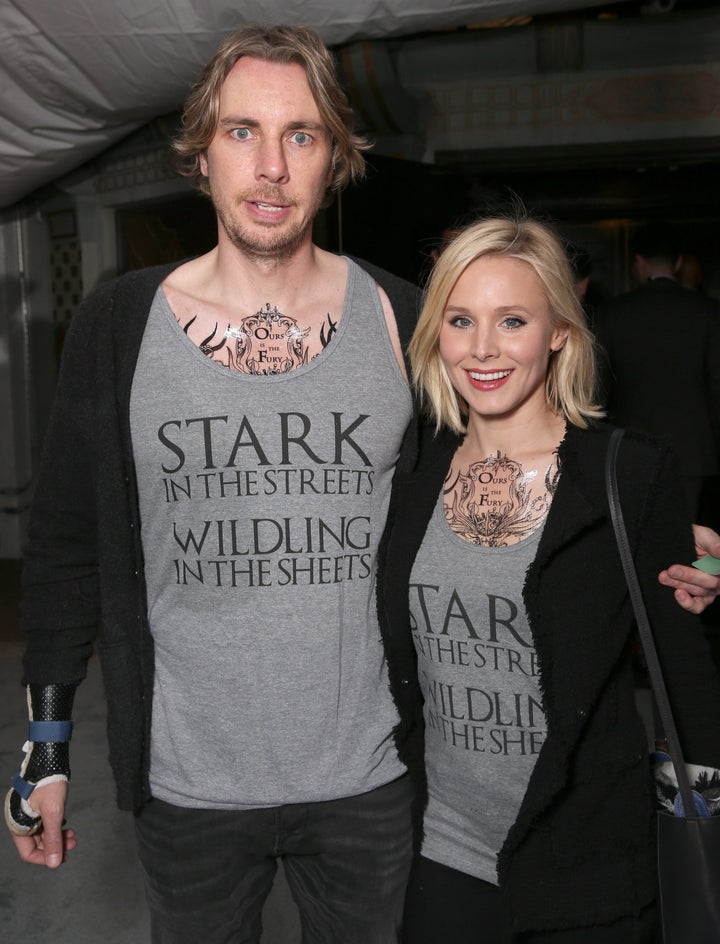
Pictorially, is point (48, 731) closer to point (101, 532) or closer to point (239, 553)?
point (101, 532)

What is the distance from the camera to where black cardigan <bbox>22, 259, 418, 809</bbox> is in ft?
5.19

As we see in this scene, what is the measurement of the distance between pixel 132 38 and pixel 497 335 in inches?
106

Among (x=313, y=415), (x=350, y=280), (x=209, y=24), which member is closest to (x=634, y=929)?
(x=313, y=415)

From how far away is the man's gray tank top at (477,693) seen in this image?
155cm

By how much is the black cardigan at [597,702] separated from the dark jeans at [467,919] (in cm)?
3

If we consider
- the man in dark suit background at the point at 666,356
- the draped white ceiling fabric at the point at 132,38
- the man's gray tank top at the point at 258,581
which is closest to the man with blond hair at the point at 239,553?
the man's gray tank top at the point at 258,581

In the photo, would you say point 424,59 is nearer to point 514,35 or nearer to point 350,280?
point 514,35

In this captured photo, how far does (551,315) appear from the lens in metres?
1.73

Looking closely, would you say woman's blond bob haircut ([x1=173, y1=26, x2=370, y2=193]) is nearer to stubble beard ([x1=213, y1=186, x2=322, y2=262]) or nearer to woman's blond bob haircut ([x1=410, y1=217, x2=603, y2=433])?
stubble beard ([x1=213, y1=186, x2=322, y2=262])

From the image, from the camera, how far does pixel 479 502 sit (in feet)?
5.44

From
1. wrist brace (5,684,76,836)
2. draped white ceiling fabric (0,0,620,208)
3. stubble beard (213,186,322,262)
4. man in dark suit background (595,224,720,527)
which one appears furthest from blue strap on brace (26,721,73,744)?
man in dark suit background (595,224,720,527)

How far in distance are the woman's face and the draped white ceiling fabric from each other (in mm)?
2079

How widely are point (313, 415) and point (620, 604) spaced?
1.77 ft

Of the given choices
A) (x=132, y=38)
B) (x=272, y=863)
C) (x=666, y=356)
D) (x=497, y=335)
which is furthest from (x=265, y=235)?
(x=666, y=356)
